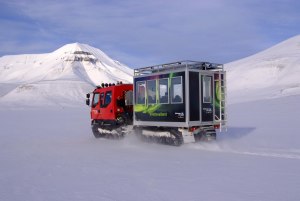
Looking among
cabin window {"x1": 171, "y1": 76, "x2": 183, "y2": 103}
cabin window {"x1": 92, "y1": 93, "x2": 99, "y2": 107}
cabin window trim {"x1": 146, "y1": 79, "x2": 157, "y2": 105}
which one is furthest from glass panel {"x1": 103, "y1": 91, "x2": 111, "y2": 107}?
cabin window {"x1": 171, "y1": 76, "x2": 183, "y2": 103}

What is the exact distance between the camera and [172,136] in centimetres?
1456

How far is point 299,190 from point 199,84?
7.17 meters

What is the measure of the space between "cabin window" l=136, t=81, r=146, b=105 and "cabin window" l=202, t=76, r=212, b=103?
2.58m

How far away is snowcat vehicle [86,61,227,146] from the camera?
45.7 feet

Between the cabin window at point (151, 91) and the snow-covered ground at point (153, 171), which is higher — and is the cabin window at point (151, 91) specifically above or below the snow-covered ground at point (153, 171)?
above

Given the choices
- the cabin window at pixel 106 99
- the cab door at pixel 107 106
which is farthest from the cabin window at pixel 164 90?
the cabin window at pixel 106 99

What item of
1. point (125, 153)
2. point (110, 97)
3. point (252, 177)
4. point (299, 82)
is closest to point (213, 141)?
point (125, 153)

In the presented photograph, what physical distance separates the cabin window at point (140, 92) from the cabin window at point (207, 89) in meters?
2.58

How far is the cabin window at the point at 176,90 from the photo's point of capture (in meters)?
14.0

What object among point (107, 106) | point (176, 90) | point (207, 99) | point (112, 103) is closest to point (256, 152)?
point (207, 99)

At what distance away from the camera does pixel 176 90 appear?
46.4ft

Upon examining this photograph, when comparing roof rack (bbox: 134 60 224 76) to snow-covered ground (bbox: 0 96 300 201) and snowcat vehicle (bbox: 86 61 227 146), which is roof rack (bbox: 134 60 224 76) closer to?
snowcat vehicle (bbox: 86 61 227 146)

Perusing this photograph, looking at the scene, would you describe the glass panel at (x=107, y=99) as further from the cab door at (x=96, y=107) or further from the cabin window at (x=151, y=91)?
the cabin window at (x=151, y=91)

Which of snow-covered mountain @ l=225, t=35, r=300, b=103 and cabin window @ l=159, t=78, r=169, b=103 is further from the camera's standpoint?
snow-covered mountain @ l=225, t=35, r=300, b=103
